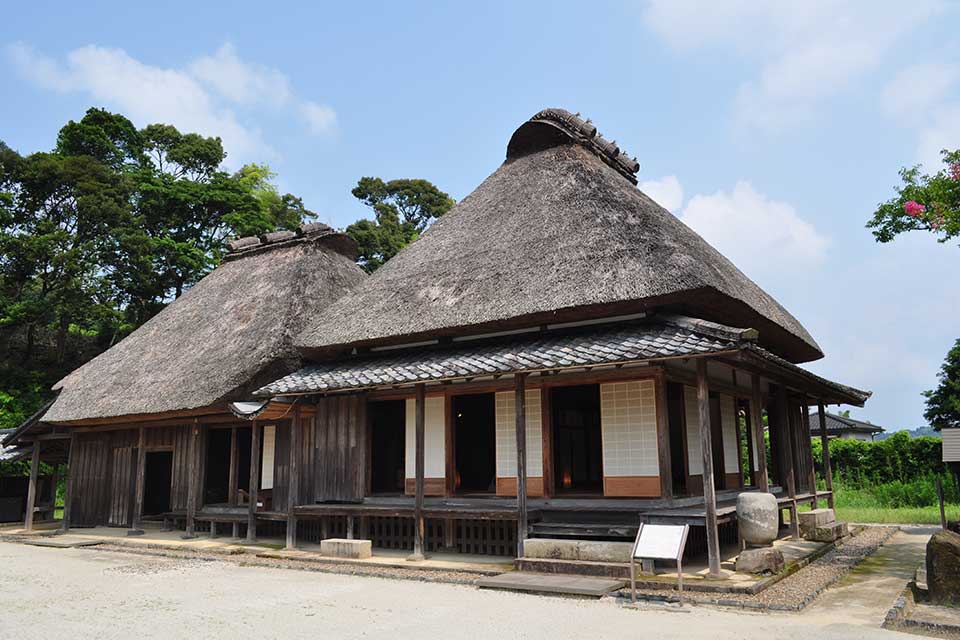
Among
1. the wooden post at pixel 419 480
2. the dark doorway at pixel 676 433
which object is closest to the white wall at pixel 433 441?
the wooden post at pixel 419 480

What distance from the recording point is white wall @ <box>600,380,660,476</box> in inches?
340

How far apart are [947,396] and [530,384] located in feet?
66.5

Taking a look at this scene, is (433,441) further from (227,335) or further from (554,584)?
(227,335)

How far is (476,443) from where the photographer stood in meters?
14.1

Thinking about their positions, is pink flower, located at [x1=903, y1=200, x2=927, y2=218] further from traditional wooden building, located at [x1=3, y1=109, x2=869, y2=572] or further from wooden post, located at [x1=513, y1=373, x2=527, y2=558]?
wooden post, located at [x1=513, y1=373, x2=527, y2=558]

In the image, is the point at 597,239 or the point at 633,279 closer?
the point at 633,279

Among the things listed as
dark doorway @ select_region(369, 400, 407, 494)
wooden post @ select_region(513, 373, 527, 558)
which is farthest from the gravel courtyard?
dark doorway @ select_region(369, 400, 407, 494)

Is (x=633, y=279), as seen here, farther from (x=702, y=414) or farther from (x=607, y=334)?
(x=702, y=414)

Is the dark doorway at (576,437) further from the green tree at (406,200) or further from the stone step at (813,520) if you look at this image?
the green tree at (406,200)

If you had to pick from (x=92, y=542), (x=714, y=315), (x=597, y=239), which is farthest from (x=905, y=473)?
(x=92, y=542)

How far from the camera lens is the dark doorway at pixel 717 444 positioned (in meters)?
10.9

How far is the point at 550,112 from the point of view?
494 inches

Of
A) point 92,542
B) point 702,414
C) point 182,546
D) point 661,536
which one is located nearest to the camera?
point 661,536

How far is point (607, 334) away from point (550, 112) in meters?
5.70
